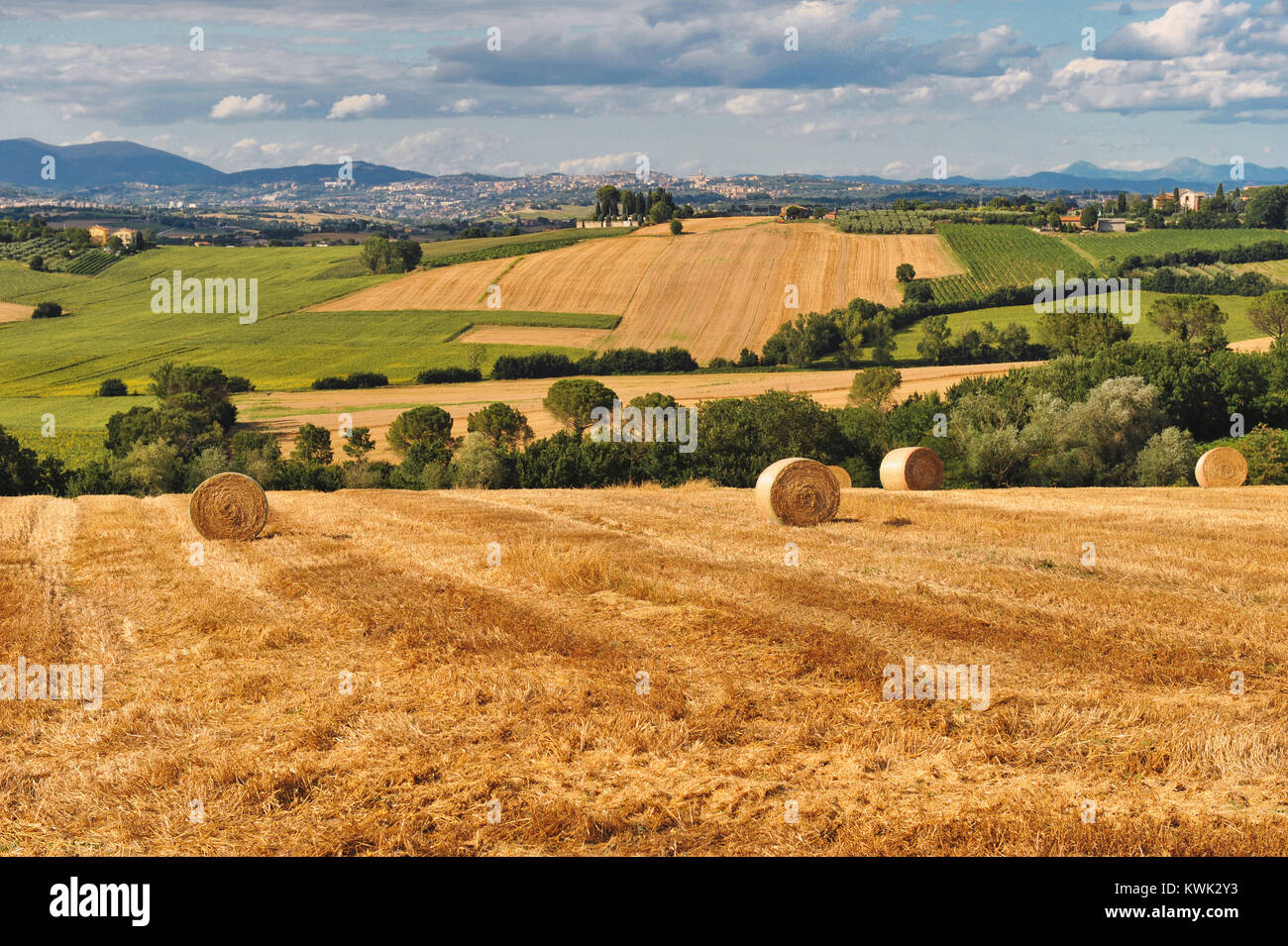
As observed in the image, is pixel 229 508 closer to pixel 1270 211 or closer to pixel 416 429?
pixel 416 429

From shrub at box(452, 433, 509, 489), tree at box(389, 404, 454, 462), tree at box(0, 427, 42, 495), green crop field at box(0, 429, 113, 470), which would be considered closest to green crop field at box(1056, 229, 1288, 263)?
tree at box(389, 404, 454, 462)

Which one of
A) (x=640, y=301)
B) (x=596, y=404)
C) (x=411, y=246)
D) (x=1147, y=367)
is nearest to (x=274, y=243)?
(x=411, y=246)

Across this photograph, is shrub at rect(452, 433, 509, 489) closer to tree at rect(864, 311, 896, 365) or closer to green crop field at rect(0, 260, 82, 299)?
tree at rect(864, 311, 896, 365)

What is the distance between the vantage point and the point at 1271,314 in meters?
94.4

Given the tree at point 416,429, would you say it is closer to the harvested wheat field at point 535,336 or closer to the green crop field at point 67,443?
the green crop field at point 67,443

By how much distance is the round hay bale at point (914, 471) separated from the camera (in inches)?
1315

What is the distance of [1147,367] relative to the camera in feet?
167

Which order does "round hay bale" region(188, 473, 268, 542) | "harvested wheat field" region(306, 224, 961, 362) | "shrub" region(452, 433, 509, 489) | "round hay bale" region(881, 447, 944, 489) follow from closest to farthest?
"round hay bale" region(188, 473, 268, 542) < "round hay bale" region(881, 447, 944, 489) < "shrub" region(452, 433, 509, 489) < "harvested wheat field" region(306, 224, 961, 362)

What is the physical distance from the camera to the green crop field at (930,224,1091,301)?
121375mm

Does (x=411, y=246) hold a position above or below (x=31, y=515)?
above

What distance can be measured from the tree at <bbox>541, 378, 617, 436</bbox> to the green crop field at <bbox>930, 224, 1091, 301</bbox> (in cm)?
5794

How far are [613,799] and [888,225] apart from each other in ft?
489

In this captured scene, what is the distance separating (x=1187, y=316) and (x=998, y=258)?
4476 cm
